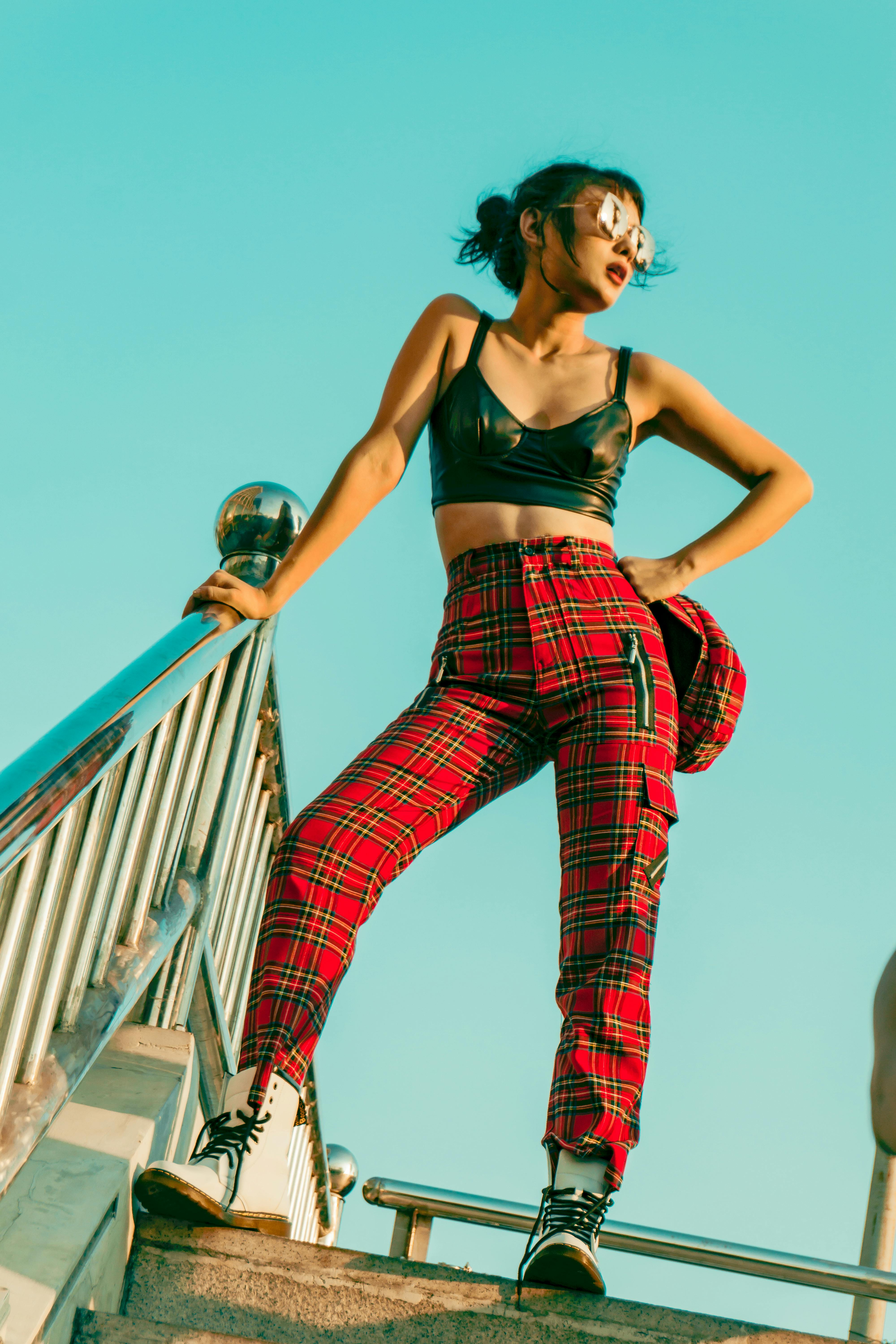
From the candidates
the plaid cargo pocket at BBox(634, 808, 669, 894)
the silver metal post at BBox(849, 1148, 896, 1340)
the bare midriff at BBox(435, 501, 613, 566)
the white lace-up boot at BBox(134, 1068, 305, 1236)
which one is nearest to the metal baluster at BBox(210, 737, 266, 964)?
the bare midriff at BBox(435, 501, 613, 566)

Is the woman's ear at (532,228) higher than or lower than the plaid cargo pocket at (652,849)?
higher

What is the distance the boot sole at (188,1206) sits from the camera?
172 centimetres

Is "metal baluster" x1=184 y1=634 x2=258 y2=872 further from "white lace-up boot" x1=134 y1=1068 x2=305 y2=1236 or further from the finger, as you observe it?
"white lace-up boot" x1=134 y1=1068 x2=305 y2=1236

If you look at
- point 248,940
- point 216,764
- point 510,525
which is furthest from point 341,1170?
point 510,525

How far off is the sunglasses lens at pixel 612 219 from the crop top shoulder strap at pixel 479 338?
0.88 ft

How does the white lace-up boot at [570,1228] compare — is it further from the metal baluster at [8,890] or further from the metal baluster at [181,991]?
the metal baluster at [8,890]

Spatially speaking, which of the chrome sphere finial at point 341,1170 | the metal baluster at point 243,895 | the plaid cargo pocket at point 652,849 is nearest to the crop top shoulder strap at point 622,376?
the plaid cargo pocket at point 652,849

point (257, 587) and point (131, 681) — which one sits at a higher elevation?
point (257, 587)

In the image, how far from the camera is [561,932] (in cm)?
204

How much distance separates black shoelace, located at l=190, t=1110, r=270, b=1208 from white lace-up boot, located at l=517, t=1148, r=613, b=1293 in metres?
0.42

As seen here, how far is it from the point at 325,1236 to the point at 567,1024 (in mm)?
3475

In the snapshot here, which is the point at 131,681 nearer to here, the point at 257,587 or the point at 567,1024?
the point at 257,587

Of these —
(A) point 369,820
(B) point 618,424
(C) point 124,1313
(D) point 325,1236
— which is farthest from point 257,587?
(D) point 325,1236

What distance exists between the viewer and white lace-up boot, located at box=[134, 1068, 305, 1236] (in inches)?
68.1
